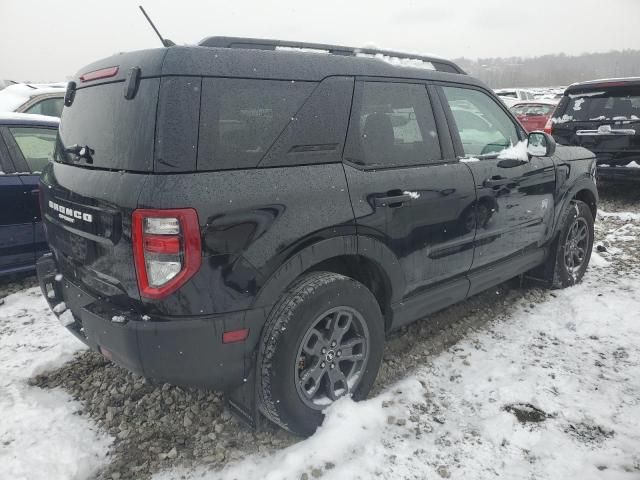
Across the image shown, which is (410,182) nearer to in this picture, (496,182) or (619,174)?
(496,182)

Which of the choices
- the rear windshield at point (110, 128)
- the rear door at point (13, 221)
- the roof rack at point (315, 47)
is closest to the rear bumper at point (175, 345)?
the rear windshield at point (110, 128)

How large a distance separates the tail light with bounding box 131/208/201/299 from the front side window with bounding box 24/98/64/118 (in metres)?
7.04

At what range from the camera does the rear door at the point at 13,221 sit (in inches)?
164

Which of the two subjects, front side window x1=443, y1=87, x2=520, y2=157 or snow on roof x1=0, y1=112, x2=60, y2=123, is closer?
front side window x1=443, y1=87, x2=520, y2=157

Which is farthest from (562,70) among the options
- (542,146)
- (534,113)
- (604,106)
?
(542,146)

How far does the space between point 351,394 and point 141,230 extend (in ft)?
4.85

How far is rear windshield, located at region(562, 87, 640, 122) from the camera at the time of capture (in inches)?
271

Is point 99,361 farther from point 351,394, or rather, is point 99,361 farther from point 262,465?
point 351,394

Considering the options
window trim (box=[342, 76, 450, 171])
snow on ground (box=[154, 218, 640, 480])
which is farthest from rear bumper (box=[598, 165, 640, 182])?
window trim (box=[342, 76, 450, 171])

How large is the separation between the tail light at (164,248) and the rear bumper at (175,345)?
160 millimetres

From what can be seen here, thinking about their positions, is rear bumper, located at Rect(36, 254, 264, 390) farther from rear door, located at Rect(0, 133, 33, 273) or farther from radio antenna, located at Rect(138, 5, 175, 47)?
rear door, located at Rect(0, 133, 33, 273)

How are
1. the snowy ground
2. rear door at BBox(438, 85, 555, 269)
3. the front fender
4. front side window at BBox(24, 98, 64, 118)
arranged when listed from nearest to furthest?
the snowy ground < rear door at BBox(438, 85, 555, 269) < the front fender < front side window at BBox(24, 98, 64, 118)

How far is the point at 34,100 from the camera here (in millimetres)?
7805

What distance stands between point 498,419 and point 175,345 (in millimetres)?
1756
